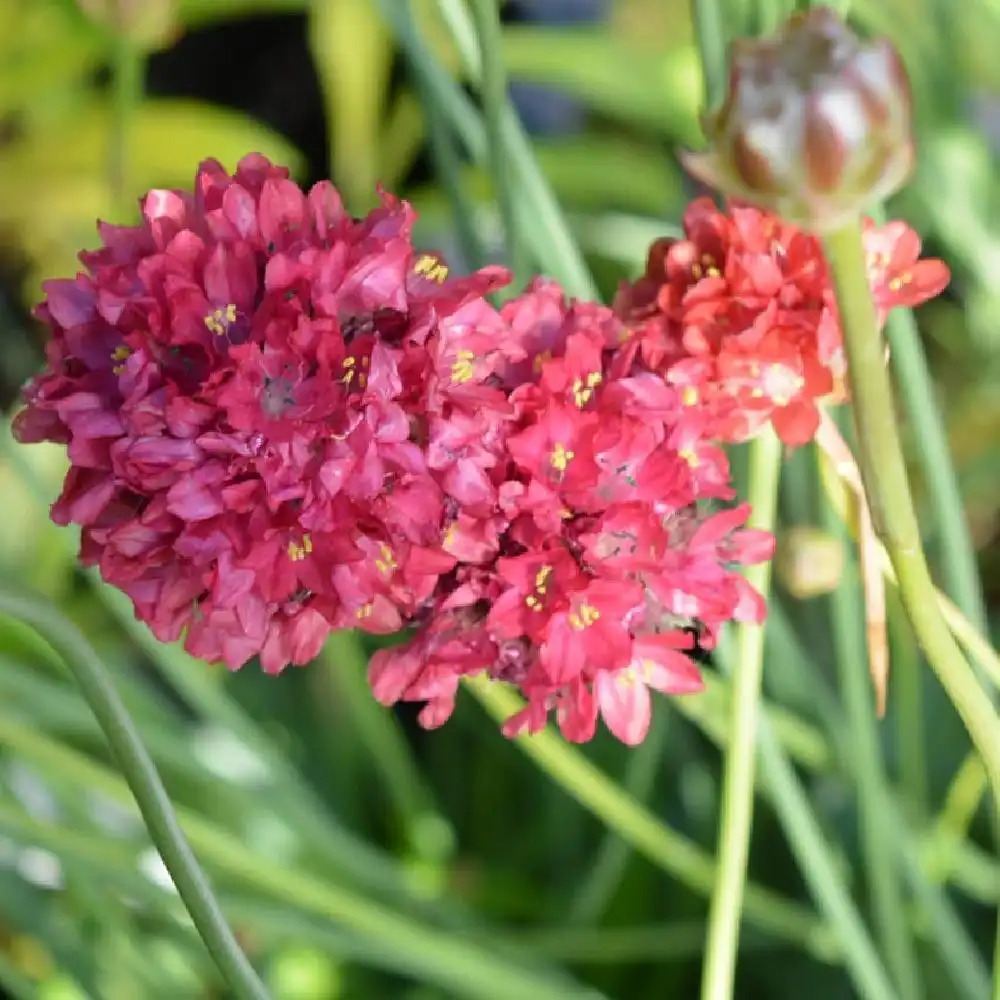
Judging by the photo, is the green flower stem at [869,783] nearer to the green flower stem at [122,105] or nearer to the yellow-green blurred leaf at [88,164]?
the green flower stem at [122,105]

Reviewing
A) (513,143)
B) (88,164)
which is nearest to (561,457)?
(513,143)

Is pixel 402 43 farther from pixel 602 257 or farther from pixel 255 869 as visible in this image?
pixel 602 257

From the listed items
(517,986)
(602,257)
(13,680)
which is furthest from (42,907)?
(602,257)

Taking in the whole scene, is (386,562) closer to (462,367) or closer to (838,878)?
(462,367)

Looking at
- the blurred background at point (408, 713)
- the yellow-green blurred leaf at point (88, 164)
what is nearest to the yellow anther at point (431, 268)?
the blurred background at point (408, 713)

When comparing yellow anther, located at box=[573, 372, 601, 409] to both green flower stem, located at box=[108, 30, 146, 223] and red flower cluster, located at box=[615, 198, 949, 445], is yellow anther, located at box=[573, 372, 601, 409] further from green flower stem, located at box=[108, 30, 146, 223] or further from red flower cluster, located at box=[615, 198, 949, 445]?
green flower stem, located at box=[108, 30, 146, 223]

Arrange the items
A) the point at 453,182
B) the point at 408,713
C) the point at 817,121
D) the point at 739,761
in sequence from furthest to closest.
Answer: the point at 408,713 → the point at 453,182 → the point at 739,761 → the point at 817,121

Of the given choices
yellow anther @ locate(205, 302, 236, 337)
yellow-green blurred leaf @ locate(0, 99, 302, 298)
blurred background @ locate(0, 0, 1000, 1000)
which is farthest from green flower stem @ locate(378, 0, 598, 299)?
yellow-green blurred leaf @ locate(0, 99, 302, 298)
